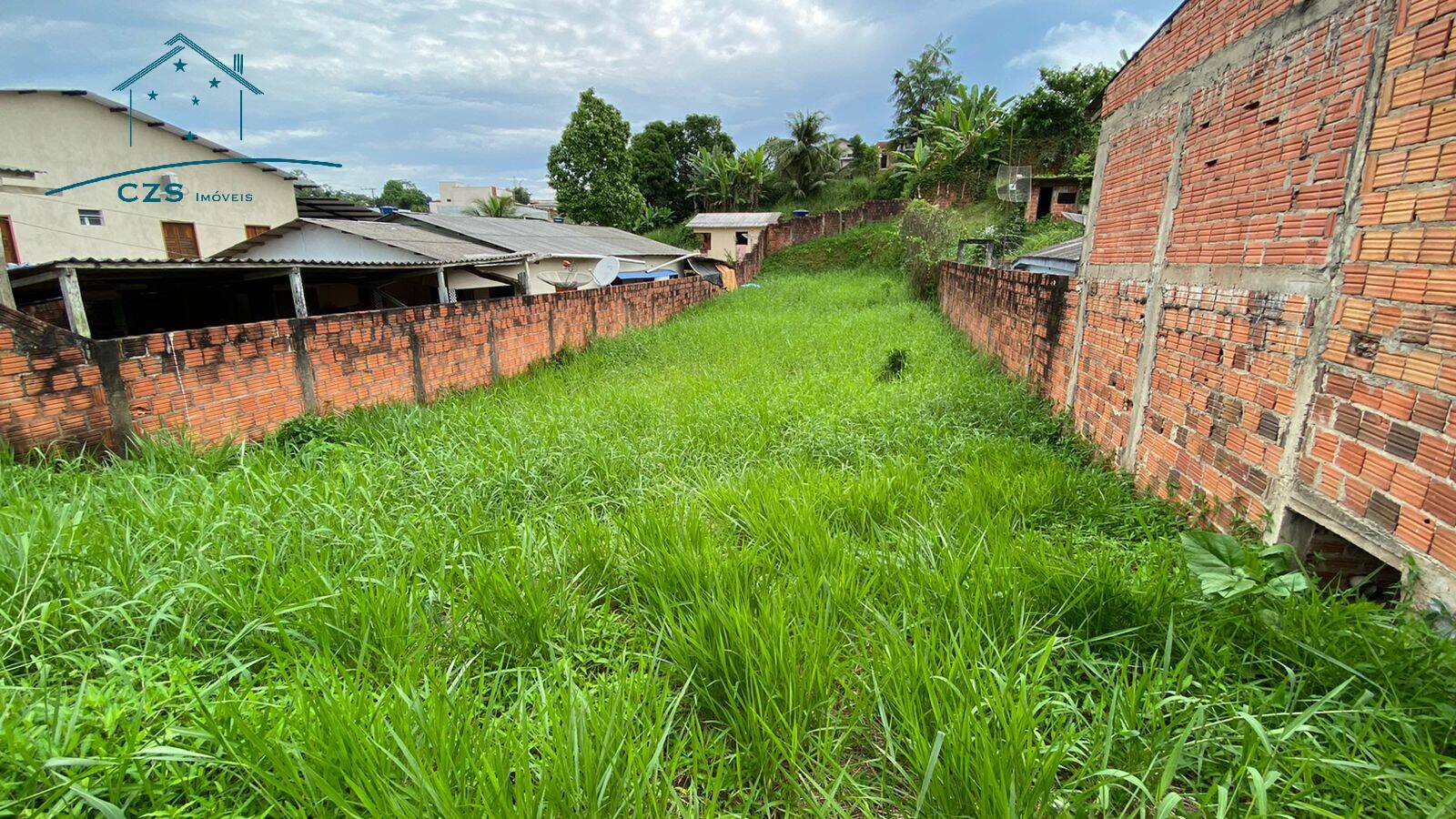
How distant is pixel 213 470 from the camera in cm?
412

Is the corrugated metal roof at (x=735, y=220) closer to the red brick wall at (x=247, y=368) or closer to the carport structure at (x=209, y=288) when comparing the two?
the carport structure at (x=209, y=288)

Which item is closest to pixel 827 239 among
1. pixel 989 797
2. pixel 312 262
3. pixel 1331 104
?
pixel 312 262

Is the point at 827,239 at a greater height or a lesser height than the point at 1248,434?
greater

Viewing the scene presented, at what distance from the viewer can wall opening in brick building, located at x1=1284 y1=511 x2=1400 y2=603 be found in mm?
2246

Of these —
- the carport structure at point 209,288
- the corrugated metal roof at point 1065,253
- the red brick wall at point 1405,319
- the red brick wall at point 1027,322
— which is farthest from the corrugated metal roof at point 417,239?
the red brick wall at point 1405,319

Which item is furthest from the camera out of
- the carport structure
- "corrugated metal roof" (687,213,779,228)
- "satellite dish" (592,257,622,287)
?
"corrugated metal roof" (687,213,779,228)

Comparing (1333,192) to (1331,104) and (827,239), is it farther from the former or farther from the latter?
(827,239)

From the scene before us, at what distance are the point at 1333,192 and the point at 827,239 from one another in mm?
25268

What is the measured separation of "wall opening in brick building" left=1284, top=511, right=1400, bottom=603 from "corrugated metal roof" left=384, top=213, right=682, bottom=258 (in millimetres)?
11552

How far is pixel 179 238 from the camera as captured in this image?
46.0ft

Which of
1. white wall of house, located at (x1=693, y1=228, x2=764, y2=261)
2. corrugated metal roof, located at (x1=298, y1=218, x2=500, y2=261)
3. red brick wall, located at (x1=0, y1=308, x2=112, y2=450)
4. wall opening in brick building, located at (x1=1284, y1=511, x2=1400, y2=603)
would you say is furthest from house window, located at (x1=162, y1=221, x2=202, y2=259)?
wall opening in brick building, located at (x1=1284, y1=511, x2=1400, y2=603)

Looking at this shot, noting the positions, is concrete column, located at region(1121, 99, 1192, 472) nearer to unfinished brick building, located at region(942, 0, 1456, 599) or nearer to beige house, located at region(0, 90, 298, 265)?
unfinished brick building, located at region(942, 0, 1456, 599)

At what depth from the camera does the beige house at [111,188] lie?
1152 centimetres

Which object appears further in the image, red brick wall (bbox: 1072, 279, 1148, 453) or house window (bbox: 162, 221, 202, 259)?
house window (bbox: 162, 221, 202, 259)
